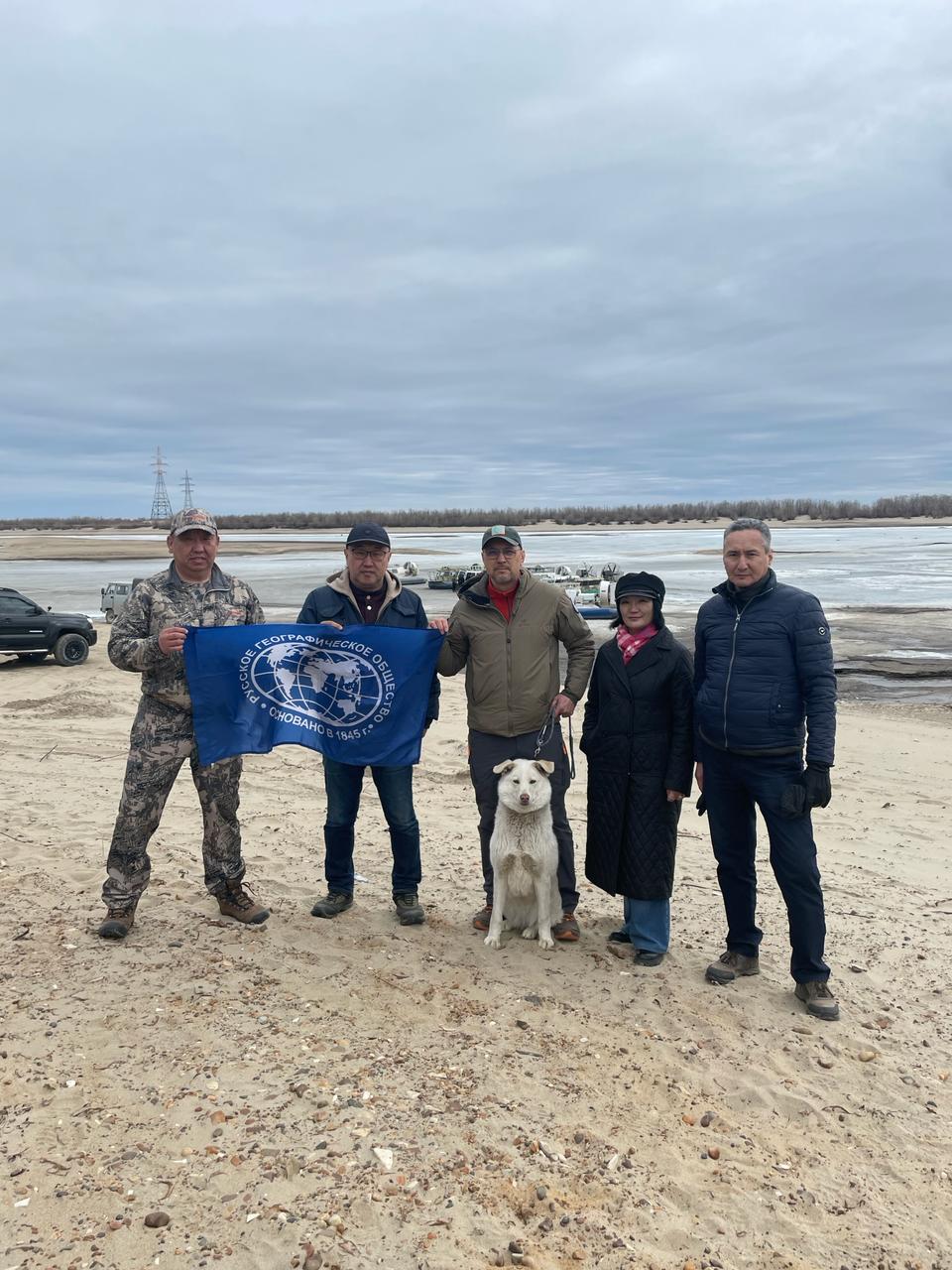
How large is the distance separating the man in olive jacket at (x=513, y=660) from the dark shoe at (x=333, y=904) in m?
1.31

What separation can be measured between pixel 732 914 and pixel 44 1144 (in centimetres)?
398

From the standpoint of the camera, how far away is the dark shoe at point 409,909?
618 cm

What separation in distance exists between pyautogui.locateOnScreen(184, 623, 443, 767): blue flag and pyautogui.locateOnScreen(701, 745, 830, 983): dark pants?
207 cm

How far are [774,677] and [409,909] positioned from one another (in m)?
3.08

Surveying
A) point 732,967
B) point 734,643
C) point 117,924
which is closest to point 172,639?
point 117,924

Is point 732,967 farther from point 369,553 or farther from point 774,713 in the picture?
point 369,553

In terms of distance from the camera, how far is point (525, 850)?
5.73m

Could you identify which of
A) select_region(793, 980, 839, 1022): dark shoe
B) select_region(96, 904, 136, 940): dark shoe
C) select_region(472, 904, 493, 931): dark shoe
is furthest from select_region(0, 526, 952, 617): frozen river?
select_region(793, 980, 839, 1022): dark shoe

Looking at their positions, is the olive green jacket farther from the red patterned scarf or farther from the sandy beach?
the sandy beach

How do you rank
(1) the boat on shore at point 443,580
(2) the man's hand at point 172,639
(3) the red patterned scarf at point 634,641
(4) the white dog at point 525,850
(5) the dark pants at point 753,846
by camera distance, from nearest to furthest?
(5) the dark pants at point 753,846
(2) the man's hand at point 172,639
(3) the red patterned scarf at point 634,641
(4) the white dog at point 525,850
(1) the boat on shore at point 443,580

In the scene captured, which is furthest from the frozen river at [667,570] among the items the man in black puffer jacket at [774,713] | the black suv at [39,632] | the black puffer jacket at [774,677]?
the black puffer jacket at [774,677]

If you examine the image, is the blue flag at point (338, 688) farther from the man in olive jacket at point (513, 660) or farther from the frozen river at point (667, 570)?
the frozen river at point (667, 570)

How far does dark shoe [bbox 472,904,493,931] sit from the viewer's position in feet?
20.3

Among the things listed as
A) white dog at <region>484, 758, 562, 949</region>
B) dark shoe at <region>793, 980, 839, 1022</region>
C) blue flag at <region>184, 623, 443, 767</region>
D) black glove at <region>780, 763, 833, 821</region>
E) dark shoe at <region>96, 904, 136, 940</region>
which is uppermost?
blue flag at <region>184, 623, 443, 767</region>
